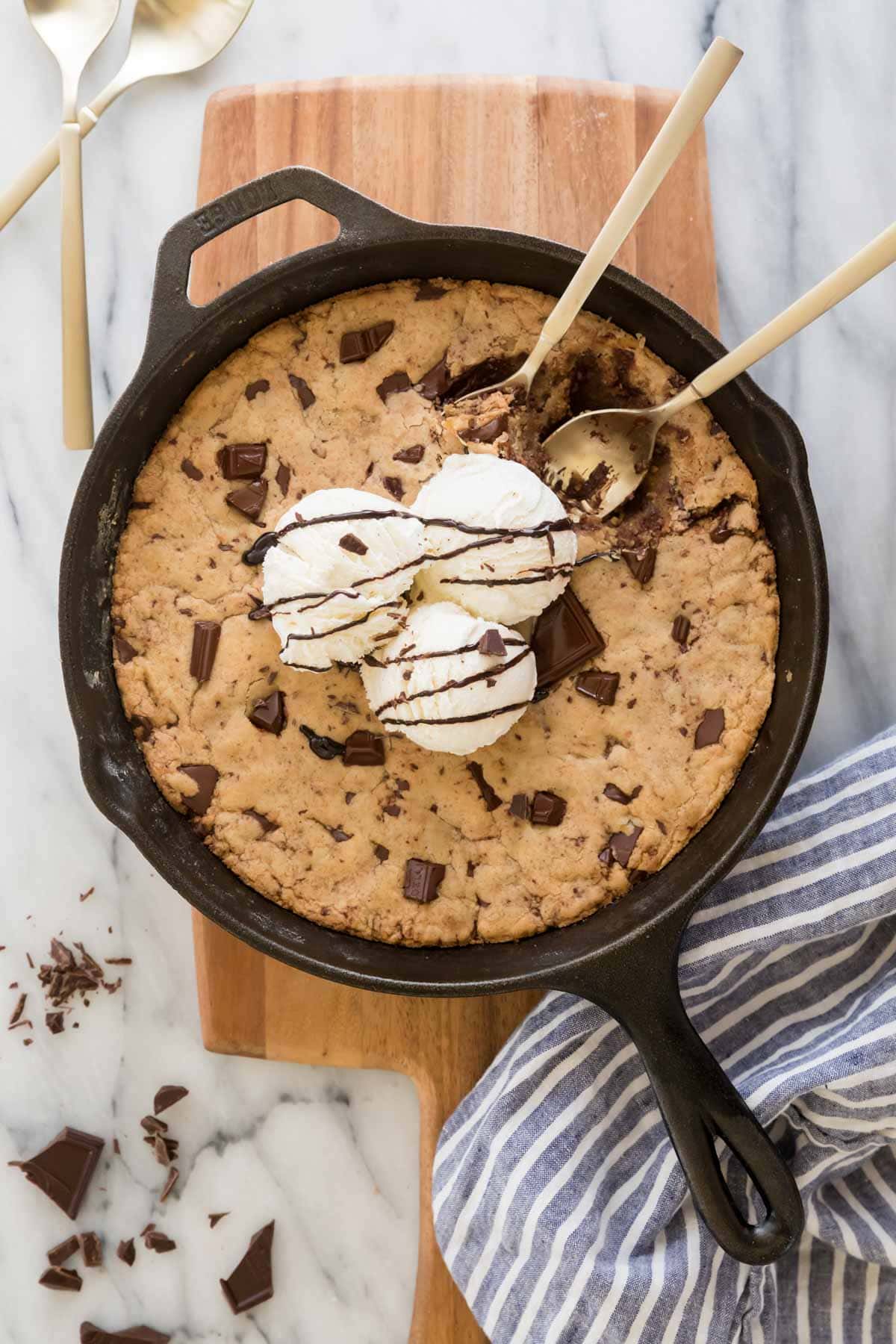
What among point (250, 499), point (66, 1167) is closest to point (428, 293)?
point (250, 499)

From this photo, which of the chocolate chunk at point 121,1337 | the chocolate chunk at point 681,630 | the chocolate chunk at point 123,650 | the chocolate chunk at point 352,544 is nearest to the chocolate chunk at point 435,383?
the chocolate chunk at point 352,544

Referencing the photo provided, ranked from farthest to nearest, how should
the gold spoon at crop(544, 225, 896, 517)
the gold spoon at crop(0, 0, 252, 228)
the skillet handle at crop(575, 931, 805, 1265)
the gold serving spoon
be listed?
the gold spoon at crop(0, 0, 252, 228) → the gold spoon at crop(544, 225, 896, 517) → the skillet handle at crop(575, 931, 805, 1265) → the gold serving spoon

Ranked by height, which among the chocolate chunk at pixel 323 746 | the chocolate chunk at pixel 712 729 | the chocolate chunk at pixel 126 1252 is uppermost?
the chocolate chunk at pixel 323 746

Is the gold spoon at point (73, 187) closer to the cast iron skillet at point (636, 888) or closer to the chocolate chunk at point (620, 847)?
the cast iron skillet at point (636, 888)

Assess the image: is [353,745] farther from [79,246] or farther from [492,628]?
[79,246]

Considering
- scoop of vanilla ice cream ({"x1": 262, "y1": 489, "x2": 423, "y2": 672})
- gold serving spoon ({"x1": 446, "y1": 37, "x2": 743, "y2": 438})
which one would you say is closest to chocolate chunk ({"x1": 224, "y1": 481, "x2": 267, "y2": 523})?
scoop of vanilla ice cream ({"x1": 262, "y1": 489, "x2": 423, "y2": 672})

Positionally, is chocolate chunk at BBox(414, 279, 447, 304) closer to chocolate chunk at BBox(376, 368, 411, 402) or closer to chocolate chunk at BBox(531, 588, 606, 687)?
chocolate chunk at BBox(376, 368, 411, 402)
